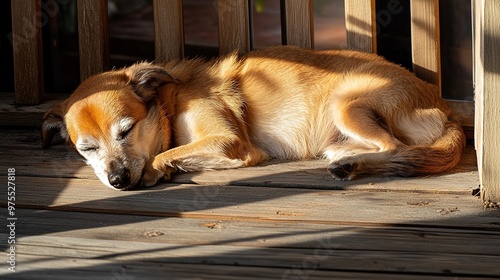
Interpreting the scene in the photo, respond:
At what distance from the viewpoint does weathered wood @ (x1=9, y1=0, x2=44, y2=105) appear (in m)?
5.16

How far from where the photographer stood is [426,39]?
187 inches

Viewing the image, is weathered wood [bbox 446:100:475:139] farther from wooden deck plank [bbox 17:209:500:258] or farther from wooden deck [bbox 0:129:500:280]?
wooden deck plank [bbox 17:209:500:258]

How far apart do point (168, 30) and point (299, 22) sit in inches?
29.9

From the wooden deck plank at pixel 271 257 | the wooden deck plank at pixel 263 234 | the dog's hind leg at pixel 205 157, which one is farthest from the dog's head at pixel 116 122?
the wooden deck plank at pixel 271 257

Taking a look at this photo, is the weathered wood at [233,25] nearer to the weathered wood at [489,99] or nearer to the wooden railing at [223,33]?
the wooden railing at [223,33]

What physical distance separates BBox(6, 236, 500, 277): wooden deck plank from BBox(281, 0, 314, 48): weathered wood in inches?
74.2

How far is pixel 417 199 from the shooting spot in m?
3.90

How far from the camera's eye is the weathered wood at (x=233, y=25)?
195 inches

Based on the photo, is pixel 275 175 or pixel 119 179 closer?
pixel 119 179

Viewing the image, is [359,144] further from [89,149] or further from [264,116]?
[89,149]

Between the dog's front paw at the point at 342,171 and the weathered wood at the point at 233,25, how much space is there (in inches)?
43.7

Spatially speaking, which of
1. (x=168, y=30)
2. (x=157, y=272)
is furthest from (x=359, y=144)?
(x=157, y=272)

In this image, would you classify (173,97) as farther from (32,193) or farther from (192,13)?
(192,13)

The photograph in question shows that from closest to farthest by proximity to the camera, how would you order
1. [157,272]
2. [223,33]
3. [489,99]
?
[157,272], [489,99], [223,33]
